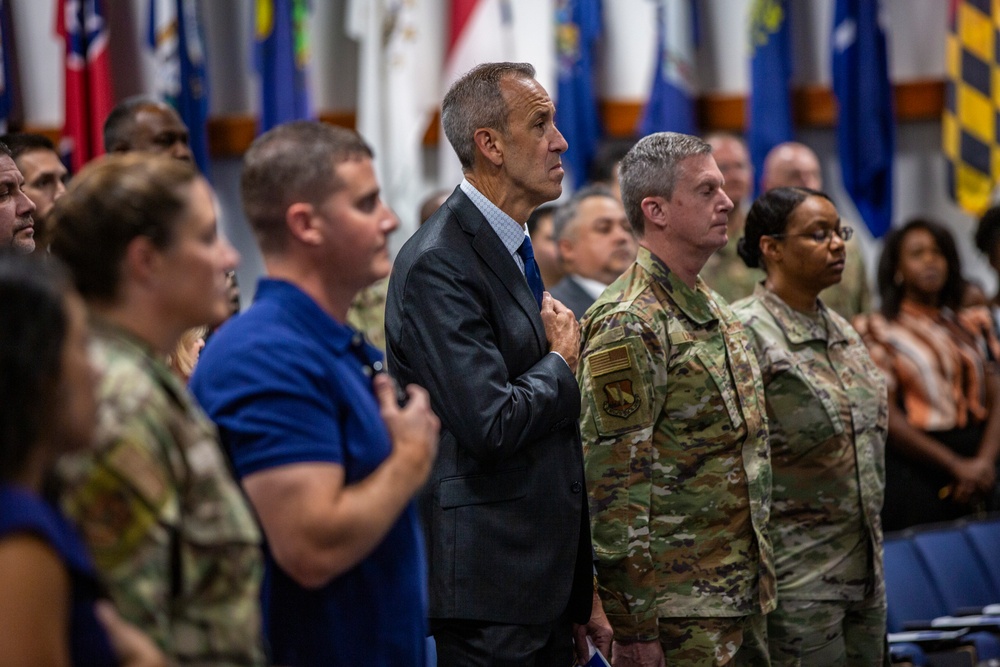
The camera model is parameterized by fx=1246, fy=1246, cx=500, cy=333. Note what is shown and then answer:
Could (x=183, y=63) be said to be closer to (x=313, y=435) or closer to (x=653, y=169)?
(x=653, y=169)

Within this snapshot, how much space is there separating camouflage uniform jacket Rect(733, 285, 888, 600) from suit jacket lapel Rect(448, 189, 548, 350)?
0.85m

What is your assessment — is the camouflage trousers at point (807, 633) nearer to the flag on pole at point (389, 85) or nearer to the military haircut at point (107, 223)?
the military haircut at point (107, 223)

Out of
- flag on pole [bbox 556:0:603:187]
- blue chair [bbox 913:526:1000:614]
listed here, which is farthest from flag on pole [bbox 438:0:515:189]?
blue chair [bbox 913:526:1000:614]

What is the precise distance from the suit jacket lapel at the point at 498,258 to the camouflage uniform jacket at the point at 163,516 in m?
0.92

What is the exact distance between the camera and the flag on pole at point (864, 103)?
18.9 feet

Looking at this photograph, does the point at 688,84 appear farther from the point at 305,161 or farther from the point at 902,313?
the point at 305,161

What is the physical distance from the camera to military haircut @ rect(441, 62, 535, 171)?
7.79 feet

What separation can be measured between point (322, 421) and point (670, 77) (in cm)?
466

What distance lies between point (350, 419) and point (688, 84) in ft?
15.2

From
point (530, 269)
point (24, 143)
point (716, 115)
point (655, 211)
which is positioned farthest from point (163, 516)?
point (716, 115)

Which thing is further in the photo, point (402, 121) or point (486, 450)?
point (402, 121)

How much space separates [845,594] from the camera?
2.90 meters

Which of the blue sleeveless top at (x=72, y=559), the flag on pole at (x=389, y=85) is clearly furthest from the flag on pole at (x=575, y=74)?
the blue sleeveless top at (x=72, y=559)

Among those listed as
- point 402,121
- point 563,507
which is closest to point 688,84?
point 402,121
